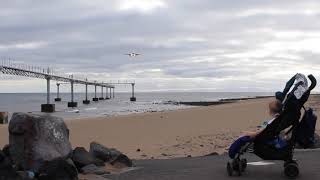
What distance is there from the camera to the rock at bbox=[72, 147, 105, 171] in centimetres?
936

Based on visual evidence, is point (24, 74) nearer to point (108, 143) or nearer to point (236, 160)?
point (108, 143)

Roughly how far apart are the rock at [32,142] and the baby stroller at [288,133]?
273cm

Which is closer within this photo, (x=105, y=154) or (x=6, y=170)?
(x=6, y=170)

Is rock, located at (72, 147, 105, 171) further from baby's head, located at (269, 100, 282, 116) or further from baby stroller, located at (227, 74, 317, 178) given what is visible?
baby's head, located at (269, 100, 282, 116)

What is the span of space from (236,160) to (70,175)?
2.52 meters

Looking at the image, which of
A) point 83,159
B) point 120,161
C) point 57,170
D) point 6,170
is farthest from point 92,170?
point 6,170

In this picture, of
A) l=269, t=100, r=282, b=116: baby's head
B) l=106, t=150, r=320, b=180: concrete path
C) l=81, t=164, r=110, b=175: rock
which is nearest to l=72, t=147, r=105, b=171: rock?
l=81, t=164, r=110, b=175: rock

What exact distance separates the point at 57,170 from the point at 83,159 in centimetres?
143

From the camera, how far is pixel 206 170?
9.61 m

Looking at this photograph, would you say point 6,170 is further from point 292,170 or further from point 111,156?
point 292,170

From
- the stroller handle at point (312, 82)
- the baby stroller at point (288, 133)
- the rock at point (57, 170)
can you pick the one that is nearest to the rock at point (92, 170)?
the rock at point (57, 170)

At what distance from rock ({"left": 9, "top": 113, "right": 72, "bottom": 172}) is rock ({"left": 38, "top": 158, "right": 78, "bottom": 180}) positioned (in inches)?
3.4

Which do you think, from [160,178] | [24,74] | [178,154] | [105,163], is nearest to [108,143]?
[178,154]

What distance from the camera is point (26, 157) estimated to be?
8.31 m
